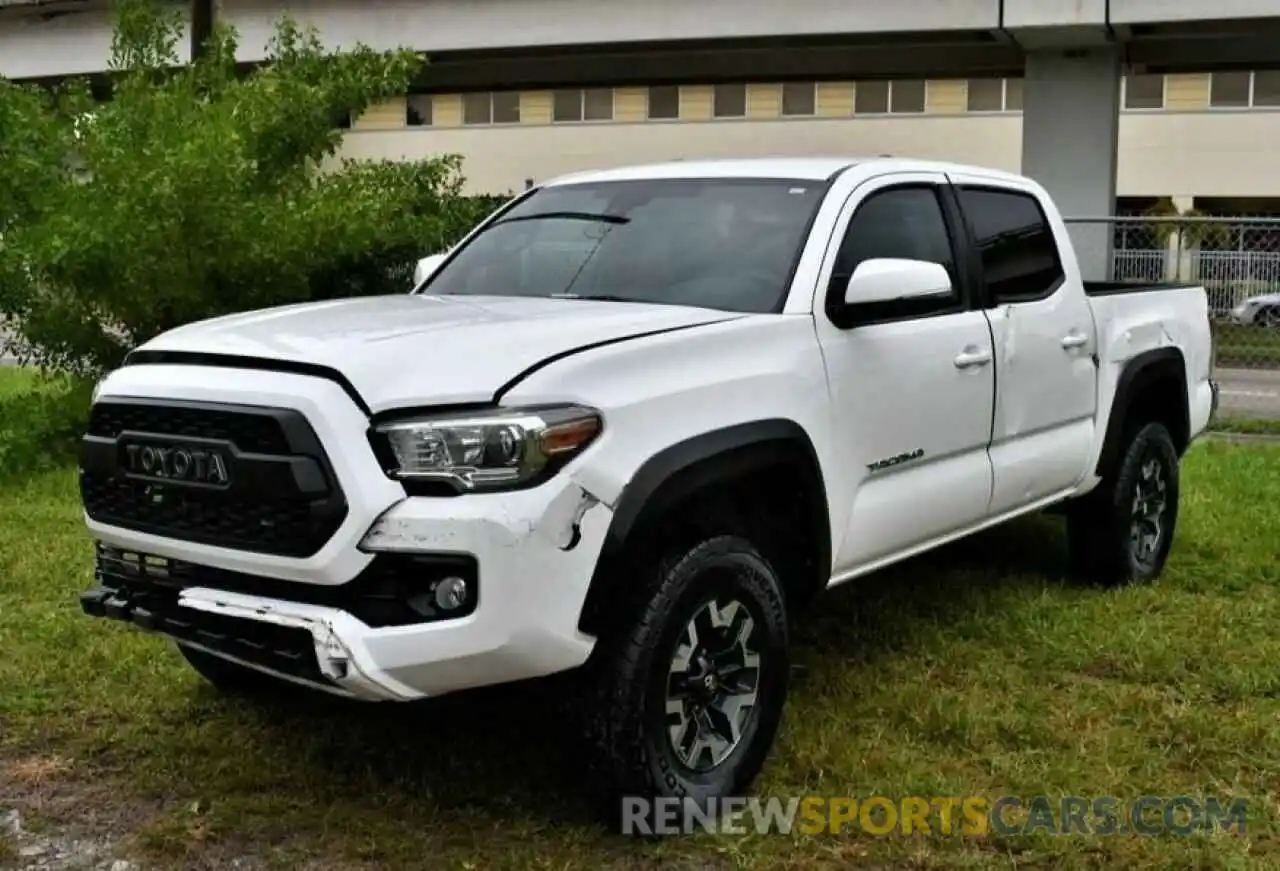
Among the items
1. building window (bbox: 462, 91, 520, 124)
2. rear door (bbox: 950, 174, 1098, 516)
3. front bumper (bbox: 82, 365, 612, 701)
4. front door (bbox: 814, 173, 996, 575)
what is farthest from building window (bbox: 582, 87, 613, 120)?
front bumper (bbox: 82, 365, 612, 701)

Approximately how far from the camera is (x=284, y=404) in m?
3.41

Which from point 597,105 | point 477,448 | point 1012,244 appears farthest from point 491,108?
point 477,448

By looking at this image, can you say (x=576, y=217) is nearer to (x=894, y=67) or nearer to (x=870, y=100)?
(x=894, y=67)

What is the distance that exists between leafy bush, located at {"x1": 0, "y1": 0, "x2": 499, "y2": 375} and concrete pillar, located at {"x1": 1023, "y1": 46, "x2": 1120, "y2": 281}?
11922 millimetres

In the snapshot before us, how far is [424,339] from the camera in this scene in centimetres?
368

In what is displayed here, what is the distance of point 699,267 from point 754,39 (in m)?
16.8

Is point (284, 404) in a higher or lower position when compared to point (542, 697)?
higher

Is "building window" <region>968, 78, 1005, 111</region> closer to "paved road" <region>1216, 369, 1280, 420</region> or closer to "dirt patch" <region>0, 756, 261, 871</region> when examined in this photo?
"paved road" <region>1216, 369, 1280, 420</region>

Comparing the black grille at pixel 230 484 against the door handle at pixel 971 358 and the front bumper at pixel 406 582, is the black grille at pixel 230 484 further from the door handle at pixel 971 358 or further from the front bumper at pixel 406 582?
the door handle at pixel 971 358

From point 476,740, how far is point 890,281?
200 centimetres

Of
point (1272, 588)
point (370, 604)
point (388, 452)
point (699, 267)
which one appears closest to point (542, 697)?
point (370, 604)

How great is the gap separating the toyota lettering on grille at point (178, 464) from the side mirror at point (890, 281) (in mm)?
1978

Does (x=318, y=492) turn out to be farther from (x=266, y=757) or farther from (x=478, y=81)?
(x=478, y=81)

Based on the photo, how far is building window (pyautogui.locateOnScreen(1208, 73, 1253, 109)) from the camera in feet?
120
